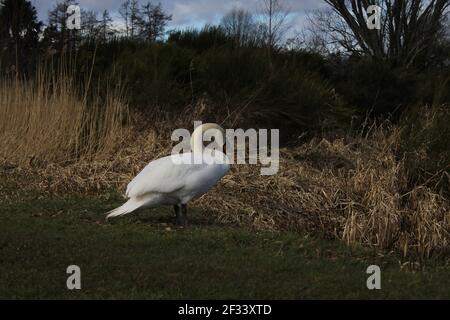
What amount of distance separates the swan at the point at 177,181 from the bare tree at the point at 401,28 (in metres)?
16.6

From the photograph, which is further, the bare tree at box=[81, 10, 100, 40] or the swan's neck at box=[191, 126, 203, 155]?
the bare tree at box=[81, 10, 100, 40]

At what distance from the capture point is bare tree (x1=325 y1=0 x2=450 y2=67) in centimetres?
2289

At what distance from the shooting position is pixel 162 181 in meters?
7.06

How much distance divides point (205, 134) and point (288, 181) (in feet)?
6.66

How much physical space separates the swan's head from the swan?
0.31 feet

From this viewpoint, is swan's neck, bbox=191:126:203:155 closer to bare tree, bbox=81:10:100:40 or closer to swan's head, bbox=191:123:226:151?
swan's head, bbox=191:123:226:151

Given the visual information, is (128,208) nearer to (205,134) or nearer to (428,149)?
(205,134)

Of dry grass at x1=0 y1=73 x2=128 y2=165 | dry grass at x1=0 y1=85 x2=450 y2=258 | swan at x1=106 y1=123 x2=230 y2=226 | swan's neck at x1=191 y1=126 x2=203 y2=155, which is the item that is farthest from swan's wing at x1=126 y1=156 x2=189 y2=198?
dry grass at x1=0 y1=73 x2=128 y2=165

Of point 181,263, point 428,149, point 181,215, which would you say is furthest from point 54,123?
point 181,263

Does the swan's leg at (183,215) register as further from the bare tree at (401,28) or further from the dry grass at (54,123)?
the bare tree at (401,28)

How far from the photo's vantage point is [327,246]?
673 cm

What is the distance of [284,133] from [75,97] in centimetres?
392

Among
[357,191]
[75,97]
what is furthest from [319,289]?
[75,97]

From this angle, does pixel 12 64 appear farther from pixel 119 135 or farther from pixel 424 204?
pixel 424 204
